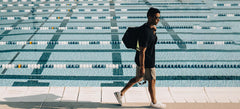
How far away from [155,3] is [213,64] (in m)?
6.44

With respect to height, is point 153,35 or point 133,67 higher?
point 153,35

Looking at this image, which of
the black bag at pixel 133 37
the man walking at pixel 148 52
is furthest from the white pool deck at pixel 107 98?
the black bag at pixel 133 37

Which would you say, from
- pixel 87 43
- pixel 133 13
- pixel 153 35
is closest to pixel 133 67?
pixel 87 43

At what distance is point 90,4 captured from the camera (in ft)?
37.3

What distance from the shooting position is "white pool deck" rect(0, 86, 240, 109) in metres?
3.52

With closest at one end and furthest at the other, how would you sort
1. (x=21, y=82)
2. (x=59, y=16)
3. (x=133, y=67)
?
(x=21, y=82) < (x=133, y=67) < (x=59, y=16)

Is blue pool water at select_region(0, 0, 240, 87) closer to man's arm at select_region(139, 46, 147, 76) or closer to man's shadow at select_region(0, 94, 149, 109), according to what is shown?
man's shadow at select_region(0, 94, 149, 109)

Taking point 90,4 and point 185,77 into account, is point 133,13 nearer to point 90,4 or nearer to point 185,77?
point 90,4

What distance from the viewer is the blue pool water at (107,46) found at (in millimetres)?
4812

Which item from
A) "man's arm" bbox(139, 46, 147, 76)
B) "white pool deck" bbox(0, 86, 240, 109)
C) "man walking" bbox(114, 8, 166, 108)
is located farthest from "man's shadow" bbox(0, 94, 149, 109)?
"man's arm" bbox(139, 46, 147, 76)

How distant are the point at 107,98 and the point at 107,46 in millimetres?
2768

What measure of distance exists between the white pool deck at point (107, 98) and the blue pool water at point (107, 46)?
0.57m

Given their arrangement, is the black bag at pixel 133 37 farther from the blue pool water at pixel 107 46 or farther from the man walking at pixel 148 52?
the blue pool water at pixel 107 46

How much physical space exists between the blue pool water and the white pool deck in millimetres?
567
